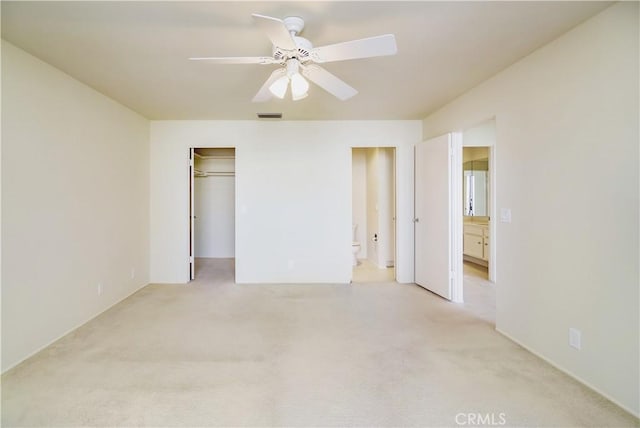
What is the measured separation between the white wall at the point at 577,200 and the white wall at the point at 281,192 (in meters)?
1.90

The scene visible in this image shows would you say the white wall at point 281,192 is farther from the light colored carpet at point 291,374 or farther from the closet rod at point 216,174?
the closet rod at point 216,174

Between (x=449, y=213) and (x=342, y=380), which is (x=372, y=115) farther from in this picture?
(x=342, y=380)

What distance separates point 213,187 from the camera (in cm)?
643

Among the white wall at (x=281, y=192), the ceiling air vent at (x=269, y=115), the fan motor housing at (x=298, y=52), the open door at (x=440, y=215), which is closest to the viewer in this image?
the fan motor housing at (x=298, y=52)

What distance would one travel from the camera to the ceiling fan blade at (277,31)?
1461mm

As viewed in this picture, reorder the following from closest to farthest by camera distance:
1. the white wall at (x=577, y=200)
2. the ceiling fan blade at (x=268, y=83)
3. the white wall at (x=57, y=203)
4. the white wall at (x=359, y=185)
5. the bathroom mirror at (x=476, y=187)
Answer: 1. the white wall at (x=577, y=200)
2. the ceiling fan blade at (x=268, y=83)
3. the white wall at (x=57, y=203)
4. the bathroom mirror at (x=476, y=187)
5. the white wall at (x=359, y=185)

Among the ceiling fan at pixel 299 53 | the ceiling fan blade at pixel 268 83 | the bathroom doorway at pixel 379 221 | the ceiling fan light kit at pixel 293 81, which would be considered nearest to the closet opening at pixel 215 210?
the bathroom doorway at pixel 379 221

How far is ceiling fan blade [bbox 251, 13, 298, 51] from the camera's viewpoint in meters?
1.46

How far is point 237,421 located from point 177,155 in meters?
3.77

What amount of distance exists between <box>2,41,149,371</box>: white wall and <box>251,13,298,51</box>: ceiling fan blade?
6.87ft

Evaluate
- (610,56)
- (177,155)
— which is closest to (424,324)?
(610,56)

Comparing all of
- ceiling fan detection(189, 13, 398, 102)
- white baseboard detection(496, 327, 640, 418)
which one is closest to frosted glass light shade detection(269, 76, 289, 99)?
ceiling fan detection(189, 13, 398, 102)

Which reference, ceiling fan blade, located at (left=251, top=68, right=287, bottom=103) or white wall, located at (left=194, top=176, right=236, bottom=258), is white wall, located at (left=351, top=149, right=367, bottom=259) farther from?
ceiling fan blade, located at (left=251, top=68, right=287, bottom=103)

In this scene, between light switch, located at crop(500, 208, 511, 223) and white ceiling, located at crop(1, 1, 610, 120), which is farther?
light switch, located at crop(500, 208, 511, 223)
